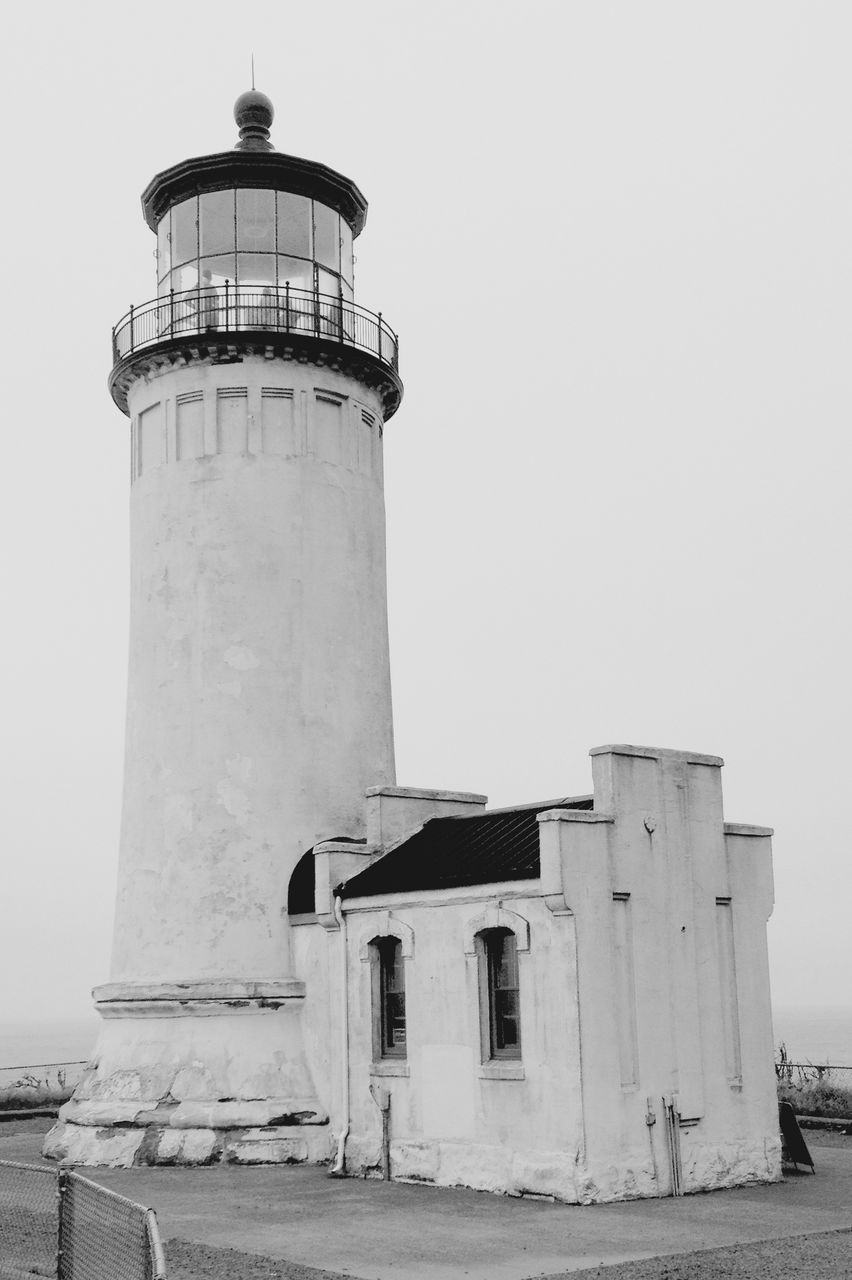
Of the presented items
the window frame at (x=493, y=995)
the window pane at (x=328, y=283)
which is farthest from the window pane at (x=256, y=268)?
the window frame at (x=493, y=995)

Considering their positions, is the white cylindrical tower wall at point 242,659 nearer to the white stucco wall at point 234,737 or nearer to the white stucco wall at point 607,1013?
the white stucco wall at point 234,737

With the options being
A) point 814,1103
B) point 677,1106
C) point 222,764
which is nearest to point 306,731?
point 222,764

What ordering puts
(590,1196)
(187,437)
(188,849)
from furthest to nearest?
(187,437) → (188,849) → (590,1196)

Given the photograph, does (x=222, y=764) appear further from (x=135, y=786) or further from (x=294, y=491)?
(x=294, y=491)

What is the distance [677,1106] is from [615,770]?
4293mm

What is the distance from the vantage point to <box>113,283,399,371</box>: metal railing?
985 inches

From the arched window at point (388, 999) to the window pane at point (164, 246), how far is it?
12916 millimetres

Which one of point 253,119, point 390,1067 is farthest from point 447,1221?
point 253,119

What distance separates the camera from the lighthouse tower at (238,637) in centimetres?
2233

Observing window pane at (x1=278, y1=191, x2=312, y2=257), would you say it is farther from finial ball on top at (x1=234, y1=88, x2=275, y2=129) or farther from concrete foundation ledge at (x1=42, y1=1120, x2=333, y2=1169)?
concrete foundation ledge at (x1=42, y1=1120, x2=333, y2=1169)

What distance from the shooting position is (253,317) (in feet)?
82.4

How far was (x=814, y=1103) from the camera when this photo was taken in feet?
88.0

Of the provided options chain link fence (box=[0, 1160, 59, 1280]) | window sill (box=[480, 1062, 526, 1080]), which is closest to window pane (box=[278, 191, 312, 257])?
window sill (box=[480, 1062, 526, 1080])

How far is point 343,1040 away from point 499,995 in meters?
3.10
